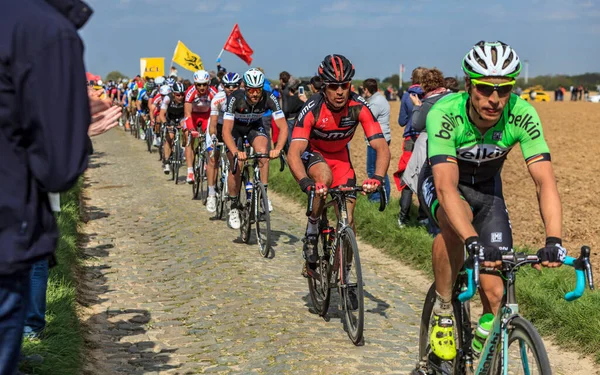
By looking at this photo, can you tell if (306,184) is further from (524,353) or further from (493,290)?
(524,353)

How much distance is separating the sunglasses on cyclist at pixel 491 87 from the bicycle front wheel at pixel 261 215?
566 centimetres

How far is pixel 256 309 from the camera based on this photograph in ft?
24.0

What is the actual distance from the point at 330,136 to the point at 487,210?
284 centimetres

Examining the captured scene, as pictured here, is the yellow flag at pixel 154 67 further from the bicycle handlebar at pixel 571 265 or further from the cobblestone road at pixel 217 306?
the bicycle handlebar at pixel 571 265

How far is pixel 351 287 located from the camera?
21.3ft

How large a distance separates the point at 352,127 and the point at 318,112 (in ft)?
1.25

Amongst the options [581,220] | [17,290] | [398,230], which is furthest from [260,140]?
[17,290]

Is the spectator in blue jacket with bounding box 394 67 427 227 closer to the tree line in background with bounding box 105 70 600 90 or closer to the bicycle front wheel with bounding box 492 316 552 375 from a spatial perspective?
the bicycle front wheel with bounding box 492 316 552 375

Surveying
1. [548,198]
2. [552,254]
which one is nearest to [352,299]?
[548,198]

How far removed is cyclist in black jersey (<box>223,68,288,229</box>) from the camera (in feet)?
33.9

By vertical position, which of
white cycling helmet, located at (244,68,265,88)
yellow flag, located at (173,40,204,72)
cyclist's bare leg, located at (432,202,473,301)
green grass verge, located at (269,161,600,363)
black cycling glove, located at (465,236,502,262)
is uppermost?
yellow flag, located at (173,40,204,72)

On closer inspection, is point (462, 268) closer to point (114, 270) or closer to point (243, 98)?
point (114, 270)

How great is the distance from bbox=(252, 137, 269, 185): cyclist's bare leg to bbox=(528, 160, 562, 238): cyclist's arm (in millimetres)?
6220

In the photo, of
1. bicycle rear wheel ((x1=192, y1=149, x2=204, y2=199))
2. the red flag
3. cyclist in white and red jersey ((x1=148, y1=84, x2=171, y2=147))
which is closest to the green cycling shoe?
bicycle rear wheel ((x1=192, y1=149, x2=204, y2=199))
